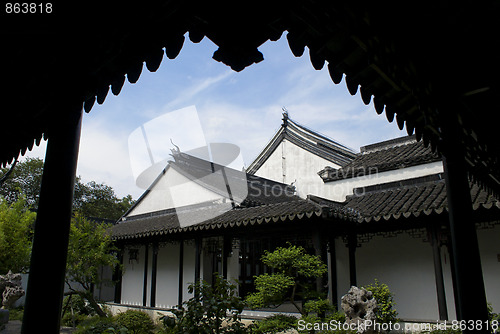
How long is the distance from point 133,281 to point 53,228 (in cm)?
1349

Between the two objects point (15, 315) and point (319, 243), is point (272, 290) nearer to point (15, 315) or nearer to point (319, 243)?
point (319, 243)

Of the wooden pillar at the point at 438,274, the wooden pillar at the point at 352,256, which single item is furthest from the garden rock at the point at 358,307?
the wooden pillar at the point at 352,256

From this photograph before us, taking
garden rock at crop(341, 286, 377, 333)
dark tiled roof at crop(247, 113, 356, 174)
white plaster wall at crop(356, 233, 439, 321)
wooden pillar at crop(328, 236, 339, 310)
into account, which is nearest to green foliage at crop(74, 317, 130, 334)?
garden rock at crop(341, 286, 377, 333)

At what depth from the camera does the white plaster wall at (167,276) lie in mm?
12953

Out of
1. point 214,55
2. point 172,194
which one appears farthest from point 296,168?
point 214,55

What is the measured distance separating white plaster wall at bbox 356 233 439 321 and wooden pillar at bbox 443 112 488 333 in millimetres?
6425

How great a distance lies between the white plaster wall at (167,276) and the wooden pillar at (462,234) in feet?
37.2

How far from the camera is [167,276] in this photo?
13398mm

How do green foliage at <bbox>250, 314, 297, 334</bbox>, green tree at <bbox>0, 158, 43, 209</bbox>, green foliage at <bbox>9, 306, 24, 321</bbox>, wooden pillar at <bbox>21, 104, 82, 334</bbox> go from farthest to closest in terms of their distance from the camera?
green tree at <bbox>0, 158, 43, 209</bbox> < green foliage at <bbox>9, 306, 24, 321</bbox> < green foliage at <bbox>250, 314, 297, 334</bbox> < wooden pillar at <bbox>21, 104, 82, 334</bbox>

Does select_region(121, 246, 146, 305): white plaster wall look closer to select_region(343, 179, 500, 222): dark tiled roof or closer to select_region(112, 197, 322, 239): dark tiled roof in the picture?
select_region(112, 197, 322, 239): dark tiled roof

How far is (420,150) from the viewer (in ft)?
38.0

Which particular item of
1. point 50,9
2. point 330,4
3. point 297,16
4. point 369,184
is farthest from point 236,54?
point 369,184

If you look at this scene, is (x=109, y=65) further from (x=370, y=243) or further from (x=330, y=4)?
(x=370, y=243)

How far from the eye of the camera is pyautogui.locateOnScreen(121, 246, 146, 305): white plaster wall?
14242mm
